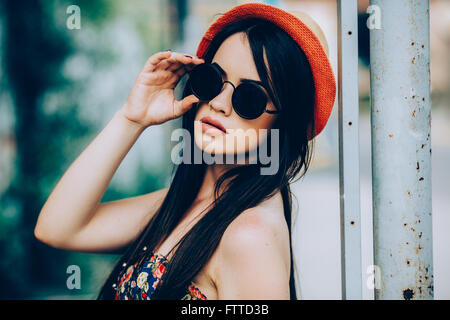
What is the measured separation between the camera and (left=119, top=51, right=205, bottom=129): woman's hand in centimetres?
136

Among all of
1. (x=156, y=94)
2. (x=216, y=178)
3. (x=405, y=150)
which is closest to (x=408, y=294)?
(x=405, y=150)

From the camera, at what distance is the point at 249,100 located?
117 cm

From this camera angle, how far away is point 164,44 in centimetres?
217

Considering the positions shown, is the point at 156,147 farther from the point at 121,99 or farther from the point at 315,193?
the point at 315,193

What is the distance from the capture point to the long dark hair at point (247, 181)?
3.80ft

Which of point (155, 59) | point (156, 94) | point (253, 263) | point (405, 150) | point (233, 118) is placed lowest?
point (253, 263)

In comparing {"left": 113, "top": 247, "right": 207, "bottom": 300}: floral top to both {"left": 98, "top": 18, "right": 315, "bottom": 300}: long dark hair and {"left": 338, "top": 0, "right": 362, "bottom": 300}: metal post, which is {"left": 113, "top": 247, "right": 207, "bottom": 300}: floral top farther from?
{"left": 338, "top": 0, "right": 362, "bottom": 300}: metal post

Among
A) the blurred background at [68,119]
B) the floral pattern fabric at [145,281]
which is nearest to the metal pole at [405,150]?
the floral pattern fabric at [145,281]

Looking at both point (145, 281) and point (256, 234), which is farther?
point (145, 281)

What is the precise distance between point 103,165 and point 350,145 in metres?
0.88

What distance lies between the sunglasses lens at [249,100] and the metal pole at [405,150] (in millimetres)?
387

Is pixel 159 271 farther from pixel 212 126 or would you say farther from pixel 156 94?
pixel 156 94

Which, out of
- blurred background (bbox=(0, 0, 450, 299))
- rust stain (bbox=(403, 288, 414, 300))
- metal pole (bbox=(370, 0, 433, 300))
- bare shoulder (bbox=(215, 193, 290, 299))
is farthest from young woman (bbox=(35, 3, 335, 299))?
blurred background (bbox=(0, 0, 450, 299))

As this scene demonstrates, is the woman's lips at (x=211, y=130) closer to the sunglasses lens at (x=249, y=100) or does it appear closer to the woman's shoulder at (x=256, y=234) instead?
the sunglasses lens at (x=249, y=100)
